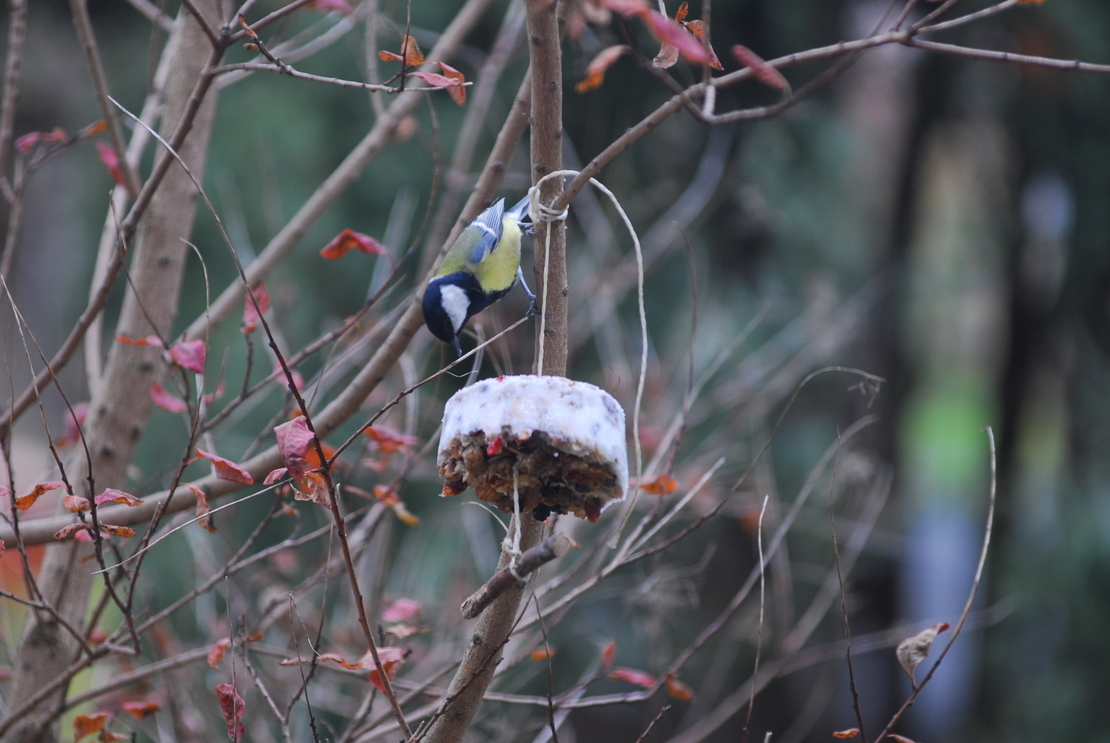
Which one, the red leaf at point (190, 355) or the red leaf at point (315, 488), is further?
the red leaf at point (190, 355)

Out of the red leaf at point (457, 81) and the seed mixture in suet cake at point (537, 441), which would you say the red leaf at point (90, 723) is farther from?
the red leaf at point (457, 81)

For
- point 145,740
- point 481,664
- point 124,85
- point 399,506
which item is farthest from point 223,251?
point 481,664

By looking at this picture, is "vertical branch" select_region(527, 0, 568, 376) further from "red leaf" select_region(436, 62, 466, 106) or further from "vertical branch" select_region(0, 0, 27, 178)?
"vertical branch" select_region(0, 0, 27, 178)

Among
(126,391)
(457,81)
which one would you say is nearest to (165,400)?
(126,391)

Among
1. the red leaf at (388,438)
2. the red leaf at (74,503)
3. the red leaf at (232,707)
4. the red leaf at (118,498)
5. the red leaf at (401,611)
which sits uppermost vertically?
the red leaf at (74,503)

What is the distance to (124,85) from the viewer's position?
475 cm

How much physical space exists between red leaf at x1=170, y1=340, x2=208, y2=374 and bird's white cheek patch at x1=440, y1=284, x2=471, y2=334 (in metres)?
0.51

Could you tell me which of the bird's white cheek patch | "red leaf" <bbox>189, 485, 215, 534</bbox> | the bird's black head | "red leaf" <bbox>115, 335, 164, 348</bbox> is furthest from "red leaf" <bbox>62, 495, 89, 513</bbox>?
the bird's white cheek patch

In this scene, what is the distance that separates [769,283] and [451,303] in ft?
9.04

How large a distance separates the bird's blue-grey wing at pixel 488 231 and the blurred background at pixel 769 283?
45 cm

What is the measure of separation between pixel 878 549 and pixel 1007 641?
87cm

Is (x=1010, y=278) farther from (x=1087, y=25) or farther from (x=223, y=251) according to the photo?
(x=223, y=251)

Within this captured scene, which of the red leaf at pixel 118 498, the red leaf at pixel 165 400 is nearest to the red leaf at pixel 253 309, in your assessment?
the red leaf at pixel 165 400

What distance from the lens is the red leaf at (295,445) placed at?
4.66 ft
